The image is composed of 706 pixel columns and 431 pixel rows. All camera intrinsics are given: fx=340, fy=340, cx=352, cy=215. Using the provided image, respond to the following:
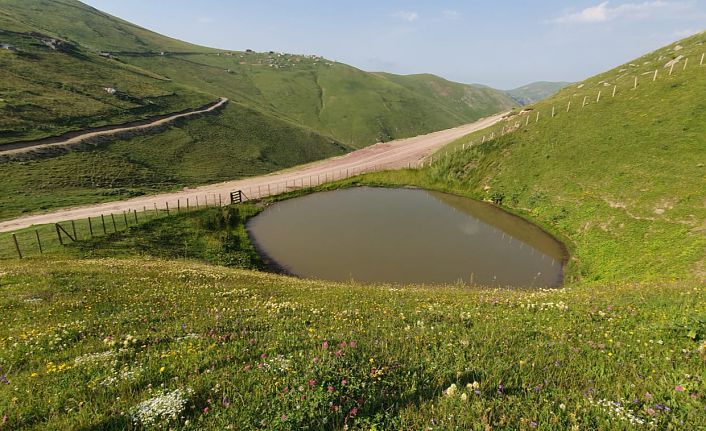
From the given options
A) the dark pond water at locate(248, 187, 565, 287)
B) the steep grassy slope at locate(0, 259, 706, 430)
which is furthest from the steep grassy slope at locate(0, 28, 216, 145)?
the steep grassy slope at locate(0, 259, 706, 430)

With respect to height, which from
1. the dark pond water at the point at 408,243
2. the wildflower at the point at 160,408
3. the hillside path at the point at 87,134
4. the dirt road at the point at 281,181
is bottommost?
the dark pond water at the point at 408,243

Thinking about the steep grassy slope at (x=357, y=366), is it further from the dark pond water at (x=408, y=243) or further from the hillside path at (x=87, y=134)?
the hillside path at (x=87, y=134)

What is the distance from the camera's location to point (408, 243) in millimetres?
40219

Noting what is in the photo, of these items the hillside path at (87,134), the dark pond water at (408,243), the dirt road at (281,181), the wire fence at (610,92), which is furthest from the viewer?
the hillside path at (87,134)

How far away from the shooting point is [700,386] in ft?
22.1

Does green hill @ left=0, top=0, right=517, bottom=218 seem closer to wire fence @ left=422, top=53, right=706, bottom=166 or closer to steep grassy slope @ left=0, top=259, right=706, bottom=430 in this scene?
steep grassy slope @ left=0, top=259, right=706, bottom=430

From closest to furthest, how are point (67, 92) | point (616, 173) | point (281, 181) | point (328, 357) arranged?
point (328, 357)
point (616, 173)
point (281, 181)
point (67, 92)

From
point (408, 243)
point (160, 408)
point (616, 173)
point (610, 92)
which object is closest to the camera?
point (160, 408)

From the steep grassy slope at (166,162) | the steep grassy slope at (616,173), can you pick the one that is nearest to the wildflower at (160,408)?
the steep grassy slope at (616,173)

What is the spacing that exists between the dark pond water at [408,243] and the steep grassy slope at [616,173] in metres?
4.35

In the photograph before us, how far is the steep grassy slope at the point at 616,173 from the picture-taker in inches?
1262

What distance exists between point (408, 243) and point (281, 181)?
133 feet

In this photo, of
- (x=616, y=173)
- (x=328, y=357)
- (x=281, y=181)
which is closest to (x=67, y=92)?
(x=281, y=181)

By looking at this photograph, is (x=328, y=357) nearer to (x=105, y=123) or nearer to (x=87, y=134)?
(x=87, y=134)
